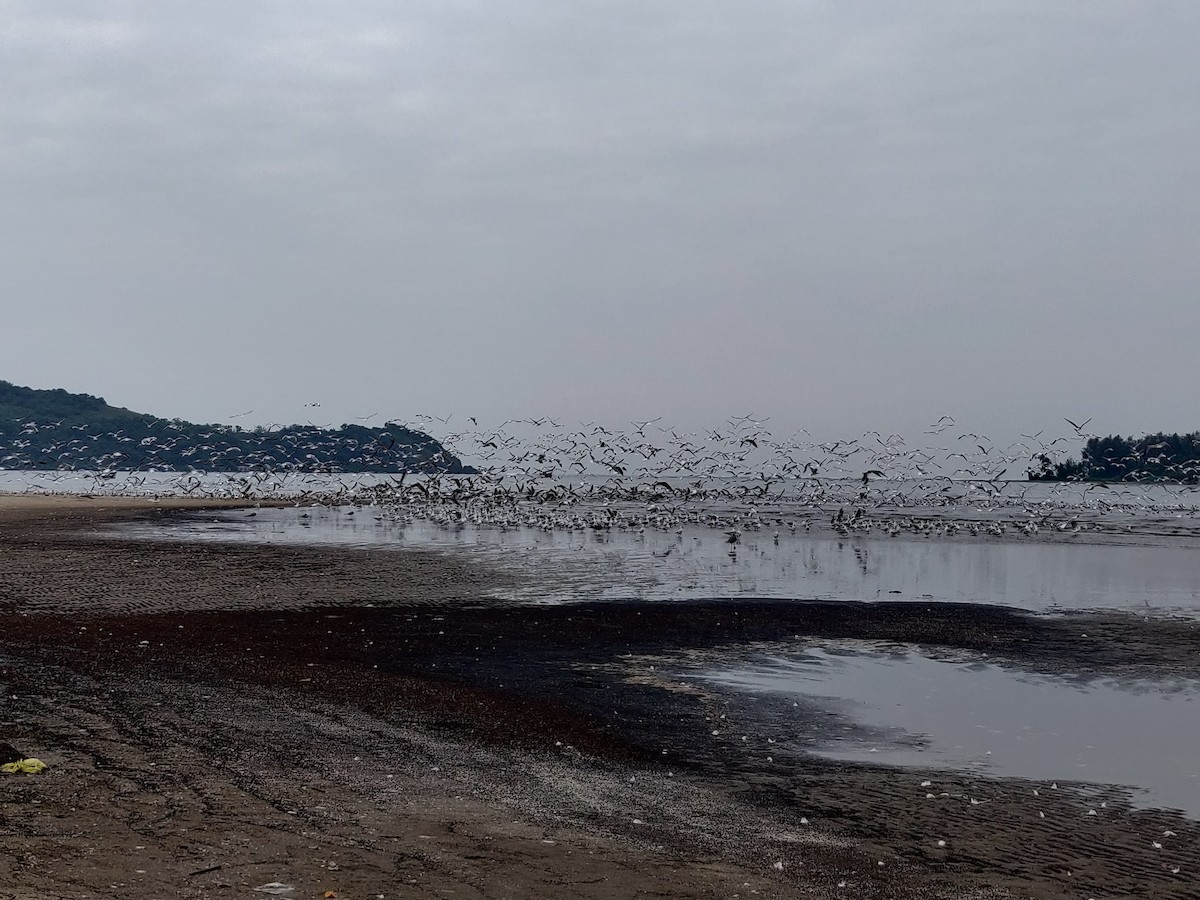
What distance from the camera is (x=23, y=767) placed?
764cm

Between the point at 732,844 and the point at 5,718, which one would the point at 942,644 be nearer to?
the point at 732,844

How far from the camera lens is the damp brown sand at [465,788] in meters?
6.26

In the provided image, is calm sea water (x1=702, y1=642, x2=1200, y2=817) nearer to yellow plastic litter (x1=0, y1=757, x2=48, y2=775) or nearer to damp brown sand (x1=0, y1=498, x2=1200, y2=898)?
damp brown sand (x1=0, y1=498, x2=1200, y2=898)

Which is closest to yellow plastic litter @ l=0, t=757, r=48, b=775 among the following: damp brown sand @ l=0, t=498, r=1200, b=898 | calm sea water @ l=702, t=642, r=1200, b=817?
damp brown sand @ l=0, t=498, r=1200, b=898

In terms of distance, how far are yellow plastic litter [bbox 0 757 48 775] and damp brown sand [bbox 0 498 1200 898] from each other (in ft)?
0.66

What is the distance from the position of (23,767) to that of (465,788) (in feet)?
10.2

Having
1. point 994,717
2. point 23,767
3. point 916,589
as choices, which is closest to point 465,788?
point 23,767

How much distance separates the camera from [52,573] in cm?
2320

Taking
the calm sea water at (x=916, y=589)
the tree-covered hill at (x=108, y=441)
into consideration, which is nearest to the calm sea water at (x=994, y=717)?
the calm sea water at (x=916, y=589)

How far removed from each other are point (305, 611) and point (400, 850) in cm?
1313

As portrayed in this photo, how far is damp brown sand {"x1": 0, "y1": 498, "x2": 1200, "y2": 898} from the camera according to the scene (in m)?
6.26

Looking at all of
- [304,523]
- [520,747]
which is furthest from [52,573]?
[304,523]

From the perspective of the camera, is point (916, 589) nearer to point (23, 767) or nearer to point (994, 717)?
point (994, 717)

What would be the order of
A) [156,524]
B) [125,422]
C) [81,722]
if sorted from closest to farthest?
[81,722] < [156,524] < [125,422]
